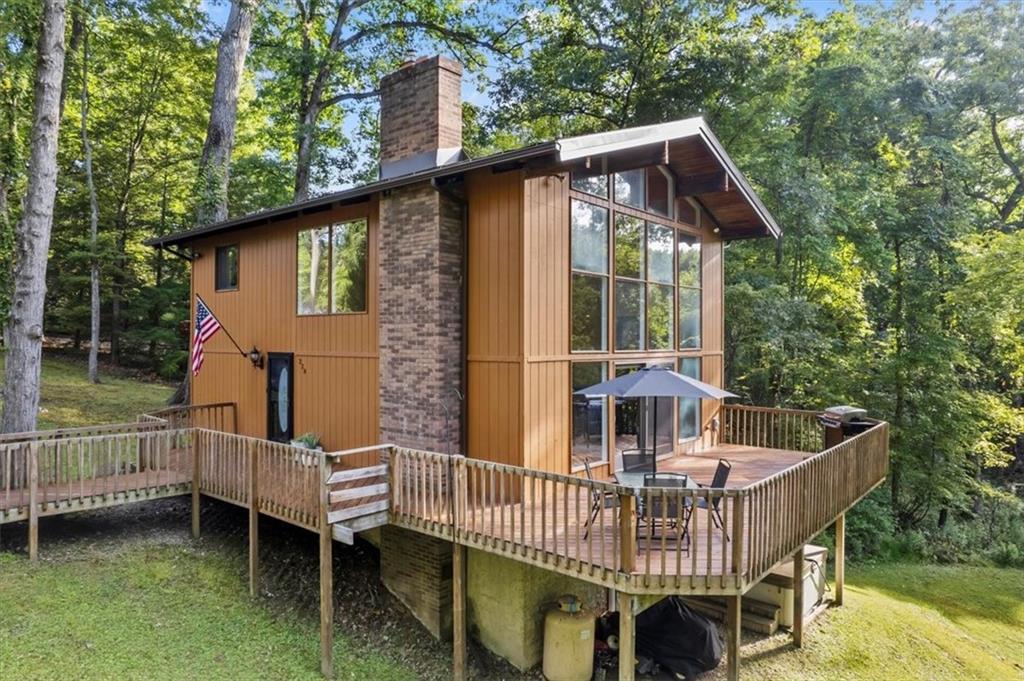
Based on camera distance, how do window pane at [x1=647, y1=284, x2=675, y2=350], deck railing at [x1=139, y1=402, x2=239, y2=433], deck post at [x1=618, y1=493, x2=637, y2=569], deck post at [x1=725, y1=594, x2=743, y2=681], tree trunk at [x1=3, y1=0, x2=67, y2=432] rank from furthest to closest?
deck railing at [x1=139, y1=402, x2=239, y2=433] → window pane at [x1=647, y1=284, x2=675, y2=350] → tree trunk at [x1=3, y1=0, x2=67, y2=432] → deck post at [x1=725, y1=594, x2=743, y2=681] → deck post at [x1=618, y1=493, x2=637, y2=569]

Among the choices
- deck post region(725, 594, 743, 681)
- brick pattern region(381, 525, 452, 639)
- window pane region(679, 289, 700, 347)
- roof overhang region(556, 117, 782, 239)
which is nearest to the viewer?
deck post region(725, 594, 743, 681)

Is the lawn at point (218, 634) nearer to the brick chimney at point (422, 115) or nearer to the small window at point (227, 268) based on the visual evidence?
the small window at point (227, 268)

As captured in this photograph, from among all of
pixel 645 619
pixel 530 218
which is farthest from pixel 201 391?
pixel 645 619

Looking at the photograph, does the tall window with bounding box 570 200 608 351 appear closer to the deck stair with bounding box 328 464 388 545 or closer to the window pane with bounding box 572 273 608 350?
the window pane with bounding box 572 273 608 350

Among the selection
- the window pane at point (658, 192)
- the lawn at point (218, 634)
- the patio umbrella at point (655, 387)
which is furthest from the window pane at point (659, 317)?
the lawn at point (218, 634)

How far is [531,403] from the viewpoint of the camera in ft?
25.5

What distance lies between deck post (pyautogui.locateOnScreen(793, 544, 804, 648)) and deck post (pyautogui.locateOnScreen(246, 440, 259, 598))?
763 cm

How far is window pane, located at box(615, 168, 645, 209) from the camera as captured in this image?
957 centimetres

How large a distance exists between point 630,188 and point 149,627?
8971 millimetres

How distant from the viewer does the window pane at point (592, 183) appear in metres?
8.52

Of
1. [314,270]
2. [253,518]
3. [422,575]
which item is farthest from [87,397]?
[422,575]

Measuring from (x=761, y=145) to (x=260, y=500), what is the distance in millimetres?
15752

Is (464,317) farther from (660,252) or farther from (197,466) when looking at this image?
(197,466)

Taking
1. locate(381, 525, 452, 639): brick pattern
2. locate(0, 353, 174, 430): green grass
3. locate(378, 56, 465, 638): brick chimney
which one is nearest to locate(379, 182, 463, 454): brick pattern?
locate(378, 56, 465, 638): brick chimney
